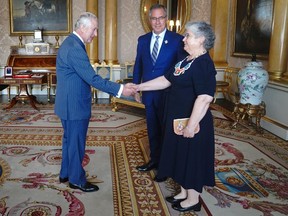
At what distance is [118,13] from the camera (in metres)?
8.16

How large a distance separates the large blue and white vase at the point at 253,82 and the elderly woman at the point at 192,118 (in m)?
2.76

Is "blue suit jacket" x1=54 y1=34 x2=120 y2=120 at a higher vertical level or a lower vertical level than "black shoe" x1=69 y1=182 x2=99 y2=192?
higher

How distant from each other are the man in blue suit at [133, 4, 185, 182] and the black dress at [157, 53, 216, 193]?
0.67m

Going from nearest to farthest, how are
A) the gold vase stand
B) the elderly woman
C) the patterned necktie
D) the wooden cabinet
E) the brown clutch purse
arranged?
the elderly woman < the brown clutch purse < the patterned necktie < the gold vase stand < the wooden cabinet

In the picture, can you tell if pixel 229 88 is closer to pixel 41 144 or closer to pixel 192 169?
pixel 41 144

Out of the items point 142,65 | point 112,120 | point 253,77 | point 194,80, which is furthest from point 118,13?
point 194,80

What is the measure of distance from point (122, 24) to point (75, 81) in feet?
19.8

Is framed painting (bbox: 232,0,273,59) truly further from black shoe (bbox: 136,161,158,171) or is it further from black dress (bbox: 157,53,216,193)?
black dress (bbox: 157,53,216,193)

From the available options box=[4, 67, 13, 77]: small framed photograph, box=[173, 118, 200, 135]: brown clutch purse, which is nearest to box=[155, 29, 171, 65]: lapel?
box=[173, 118, 200, 135]: brown clutch purse

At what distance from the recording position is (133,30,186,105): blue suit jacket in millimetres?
3037

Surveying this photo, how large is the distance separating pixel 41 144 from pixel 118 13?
5.08 meters

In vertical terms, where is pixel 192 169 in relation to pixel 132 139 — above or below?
above

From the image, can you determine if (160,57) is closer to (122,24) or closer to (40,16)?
(122,24)

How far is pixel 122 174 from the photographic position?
10.5 feet
